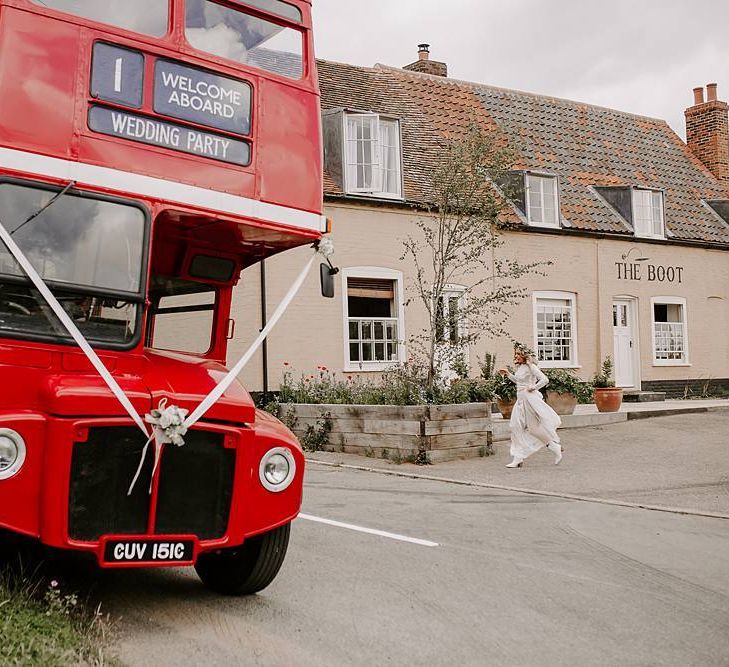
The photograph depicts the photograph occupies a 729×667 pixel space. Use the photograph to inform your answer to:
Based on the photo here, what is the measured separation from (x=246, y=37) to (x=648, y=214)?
20.2m

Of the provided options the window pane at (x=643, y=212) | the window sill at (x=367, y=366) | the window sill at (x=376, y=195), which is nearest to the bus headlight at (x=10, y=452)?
the window sill at (x=367, y=366)

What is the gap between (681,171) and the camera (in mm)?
27656

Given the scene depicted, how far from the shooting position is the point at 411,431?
525 inches

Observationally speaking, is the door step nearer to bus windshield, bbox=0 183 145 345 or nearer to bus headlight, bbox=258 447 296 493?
bus headlight, bbox=258 447 296 493

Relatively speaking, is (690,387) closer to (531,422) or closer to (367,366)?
(367,366)

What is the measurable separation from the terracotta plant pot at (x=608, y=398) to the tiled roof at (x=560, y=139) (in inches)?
211

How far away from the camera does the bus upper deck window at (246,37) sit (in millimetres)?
6043

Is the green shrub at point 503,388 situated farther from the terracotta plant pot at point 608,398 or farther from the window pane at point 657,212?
the window pane at point 657,212

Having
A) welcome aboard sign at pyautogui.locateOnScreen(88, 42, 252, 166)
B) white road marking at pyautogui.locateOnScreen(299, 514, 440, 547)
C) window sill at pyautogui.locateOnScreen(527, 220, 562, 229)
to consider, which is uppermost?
window sill at pyautogui.locateOnScreen(527, 220, 562, 229)

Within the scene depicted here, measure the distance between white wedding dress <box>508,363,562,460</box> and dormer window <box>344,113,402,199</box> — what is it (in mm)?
7563

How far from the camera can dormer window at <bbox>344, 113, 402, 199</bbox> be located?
63.5 feet

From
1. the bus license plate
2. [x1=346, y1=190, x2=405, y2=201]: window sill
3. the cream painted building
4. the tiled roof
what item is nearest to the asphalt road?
the bus license plate

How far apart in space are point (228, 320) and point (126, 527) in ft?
7.41

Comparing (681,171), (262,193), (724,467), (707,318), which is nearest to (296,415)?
(724,467)
